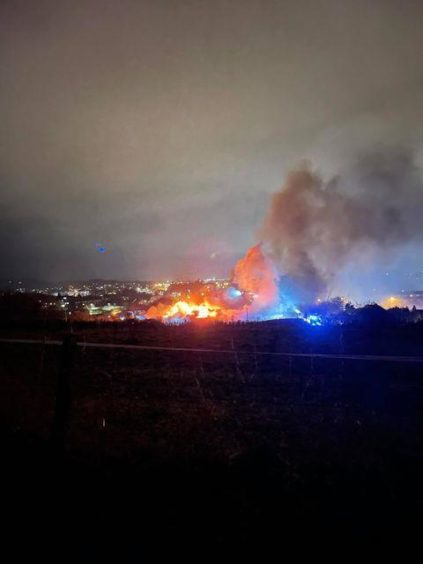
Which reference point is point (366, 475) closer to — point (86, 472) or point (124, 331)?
point (86, 472)

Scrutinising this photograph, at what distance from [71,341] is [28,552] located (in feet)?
8.91

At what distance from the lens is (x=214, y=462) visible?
16.7 feet

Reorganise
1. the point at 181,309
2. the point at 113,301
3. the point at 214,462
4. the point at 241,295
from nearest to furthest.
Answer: the point at 214,462, the point at 181,309, the point at 241,295, the point at 113,301

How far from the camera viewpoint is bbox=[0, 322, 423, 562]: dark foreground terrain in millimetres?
3760

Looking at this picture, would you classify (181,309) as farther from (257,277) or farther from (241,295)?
(257,277)

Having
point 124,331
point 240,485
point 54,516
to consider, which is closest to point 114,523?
point 54,516

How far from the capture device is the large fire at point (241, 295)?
40031 millimetres

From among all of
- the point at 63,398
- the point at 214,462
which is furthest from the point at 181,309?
the point at 214,462

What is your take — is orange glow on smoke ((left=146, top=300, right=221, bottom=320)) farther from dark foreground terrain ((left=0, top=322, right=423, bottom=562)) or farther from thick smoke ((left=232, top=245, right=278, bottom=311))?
dark foreground terrain ((left=0, top=322, right=423, bottom=562))

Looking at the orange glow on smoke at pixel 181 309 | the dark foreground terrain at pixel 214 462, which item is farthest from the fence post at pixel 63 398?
the orange glow on smoke at pixel 181 309

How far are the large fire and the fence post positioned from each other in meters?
32.3

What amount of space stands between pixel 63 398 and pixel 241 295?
38.9 metres

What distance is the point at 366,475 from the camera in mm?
4816

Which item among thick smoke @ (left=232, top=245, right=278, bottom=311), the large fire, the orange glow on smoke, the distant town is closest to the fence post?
the distant town
